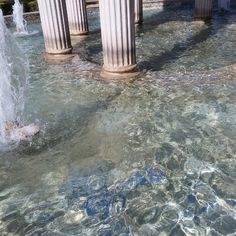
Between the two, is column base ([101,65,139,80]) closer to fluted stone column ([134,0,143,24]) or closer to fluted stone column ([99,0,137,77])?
fluted stone column ([99,0,137,77])

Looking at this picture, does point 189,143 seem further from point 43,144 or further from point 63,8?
point 63,8

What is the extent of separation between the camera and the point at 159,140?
5445mm

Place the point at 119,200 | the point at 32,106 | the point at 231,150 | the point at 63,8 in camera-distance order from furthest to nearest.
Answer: the point at 63,8 → the point at 32,106 → the point at 231,150 → the point at 119,200

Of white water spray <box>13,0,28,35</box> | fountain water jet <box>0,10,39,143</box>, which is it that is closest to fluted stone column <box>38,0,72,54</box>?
fountain water jet <box>0,10,39,143</box>

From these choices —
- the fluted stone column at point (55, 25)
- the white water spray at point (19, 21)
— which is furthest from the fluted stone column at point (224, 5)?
the white water spray at point (19, 21)

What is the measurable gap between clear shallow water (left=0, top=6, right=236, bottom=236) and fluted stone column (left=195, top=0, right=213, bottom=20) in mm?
5413

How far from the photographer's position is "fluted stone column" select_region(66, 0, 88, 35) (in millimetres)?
12070

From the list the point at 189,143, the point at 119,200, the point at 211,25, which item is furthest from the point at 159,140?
the point at 211,25

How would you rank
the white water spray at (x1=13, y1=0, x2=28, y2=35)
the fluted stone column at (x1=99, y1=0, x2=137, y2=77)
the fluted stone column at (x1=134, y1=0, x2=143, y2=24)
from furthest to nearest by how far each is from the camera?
the white water spray at (x1=13, y1=0, x2=28, y2=35), the fluted stone column at (x1=134, y1=0, x2=143, y2=24), the fluted stone column at (x1=99, y1=0, x2=137, y2=77)

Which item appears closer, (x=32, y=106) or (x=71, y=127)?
(x=71, y=127)

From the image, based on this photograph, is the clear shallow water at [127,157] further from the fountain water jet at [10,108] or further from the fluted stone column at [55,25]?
the fluted stone column at [55,25]

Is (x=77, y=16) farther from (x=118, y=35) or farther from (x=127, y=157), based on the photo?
(x=127, y=157)

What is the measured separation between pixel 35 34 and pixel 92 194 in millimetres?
10572

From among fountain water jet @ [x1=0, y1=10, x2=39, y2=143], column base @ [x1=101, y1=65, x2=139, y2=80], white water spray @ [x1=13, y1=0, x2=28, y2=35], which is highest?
fountain water jet @ [x1=0, y1=10, x2=39, y2=143]
